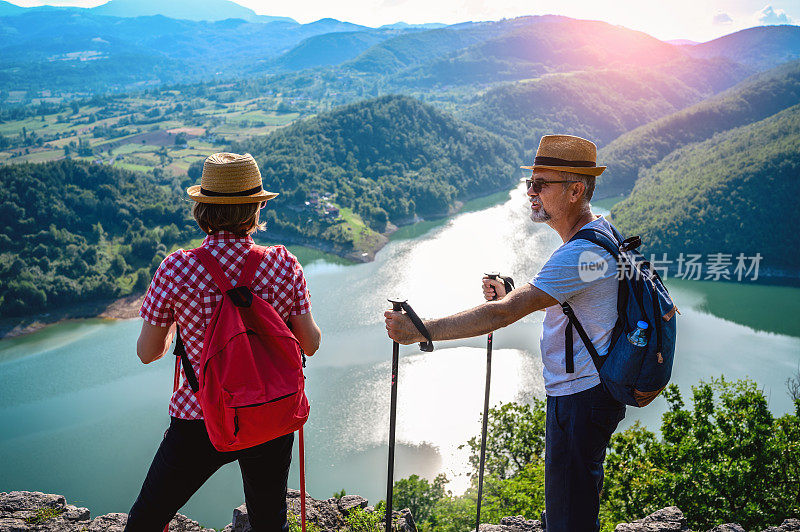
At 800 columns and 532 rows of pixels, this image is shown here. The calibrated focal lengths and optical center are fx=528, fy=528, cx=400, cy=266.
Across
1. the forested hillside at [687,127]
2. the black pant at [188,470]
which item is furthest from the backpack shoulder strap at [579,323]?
the forested hillside at [687,127]

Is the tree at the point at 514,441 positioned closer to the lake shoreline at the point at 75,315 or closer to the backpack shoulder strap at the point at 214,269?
the backpack shoulder strap at the point at 214,269

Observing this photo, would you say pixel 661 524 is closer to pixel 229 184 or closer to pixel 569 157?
pixel 569 157

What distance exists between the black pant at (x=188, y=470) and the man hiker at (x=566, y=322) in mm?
733

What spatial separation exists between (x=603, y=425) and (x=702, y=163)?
68.0m

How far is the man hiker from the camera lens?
2.08 metres

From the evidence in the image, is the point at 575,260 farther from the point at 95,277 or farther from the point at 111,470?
the point at 95,277

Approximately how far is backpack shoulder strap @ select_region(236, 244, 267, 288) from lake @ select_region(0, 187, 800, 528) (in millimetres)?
16907

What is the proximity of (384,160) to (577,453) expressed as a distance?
237 feet

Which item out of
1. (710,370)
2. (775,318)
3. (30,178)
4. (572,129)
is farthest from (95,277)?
(572,129)

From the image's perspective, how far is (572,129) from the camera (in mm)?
96625

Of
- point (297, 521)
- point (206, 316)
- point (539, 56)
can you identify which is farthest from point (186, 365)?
point (539, 56)

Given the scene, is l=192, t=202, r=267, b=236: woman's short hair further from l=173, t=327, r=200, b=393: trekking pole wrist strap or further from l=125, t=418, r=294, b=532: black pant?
l=125, t=418, r=294, b=532: black pant

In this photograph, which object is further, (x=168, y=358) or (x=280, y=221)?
(x=280, y=221)

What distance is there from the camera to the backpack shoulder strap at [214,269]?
6.73 ft
